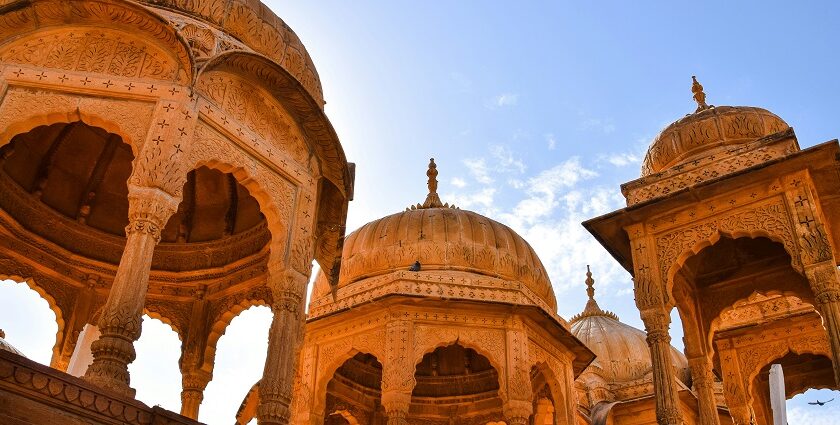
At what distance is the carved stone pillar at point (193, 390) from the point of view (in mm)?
12820

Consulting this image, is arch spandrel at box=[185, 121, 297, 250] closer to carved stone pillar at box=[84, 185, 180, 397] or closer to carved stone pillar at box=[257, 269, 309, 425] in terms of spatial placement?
carved stone pillar at box=[257, 269, 309, 425]

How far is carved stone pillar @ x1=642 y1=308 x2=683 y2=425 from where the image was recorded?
1109 cm

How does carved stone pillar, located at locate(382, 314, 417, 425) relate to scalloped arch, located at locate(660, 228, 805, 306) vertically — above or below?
below

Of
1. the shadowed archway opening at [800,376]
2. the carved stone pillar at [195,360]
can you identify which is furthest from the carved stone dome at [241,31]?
the shadowed archway opening at [800,376]

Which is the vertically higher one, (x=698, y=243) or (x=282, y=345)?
(x=698, y=243)

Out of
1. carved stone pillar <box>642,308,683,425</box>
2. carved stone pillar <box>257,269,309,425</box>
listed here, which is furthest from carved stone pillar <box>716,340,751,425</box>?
carved stone pillar <box>257,269,309,425</box>

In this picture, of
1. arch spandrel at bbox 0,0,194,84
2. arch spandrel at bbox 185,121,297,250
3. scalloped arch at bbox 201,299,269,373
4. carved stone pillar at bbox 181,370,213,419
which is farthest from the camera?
scalloped arch at bbox 201,299,269,373

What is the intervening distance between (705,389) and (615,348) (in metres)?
13.7

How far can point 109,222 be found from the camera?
14078 millimetres

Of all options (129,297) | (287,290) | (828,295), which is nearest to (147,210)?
(129,297)

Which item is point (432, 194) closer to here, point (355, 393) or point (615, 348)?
point (355, 393)

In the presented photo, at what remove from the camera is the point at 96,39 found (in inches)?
381

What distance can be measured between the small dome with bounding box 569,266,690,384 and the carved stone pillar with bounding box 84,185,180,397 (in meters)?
19.6

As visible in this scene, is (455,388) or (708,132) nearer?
(708,132)
